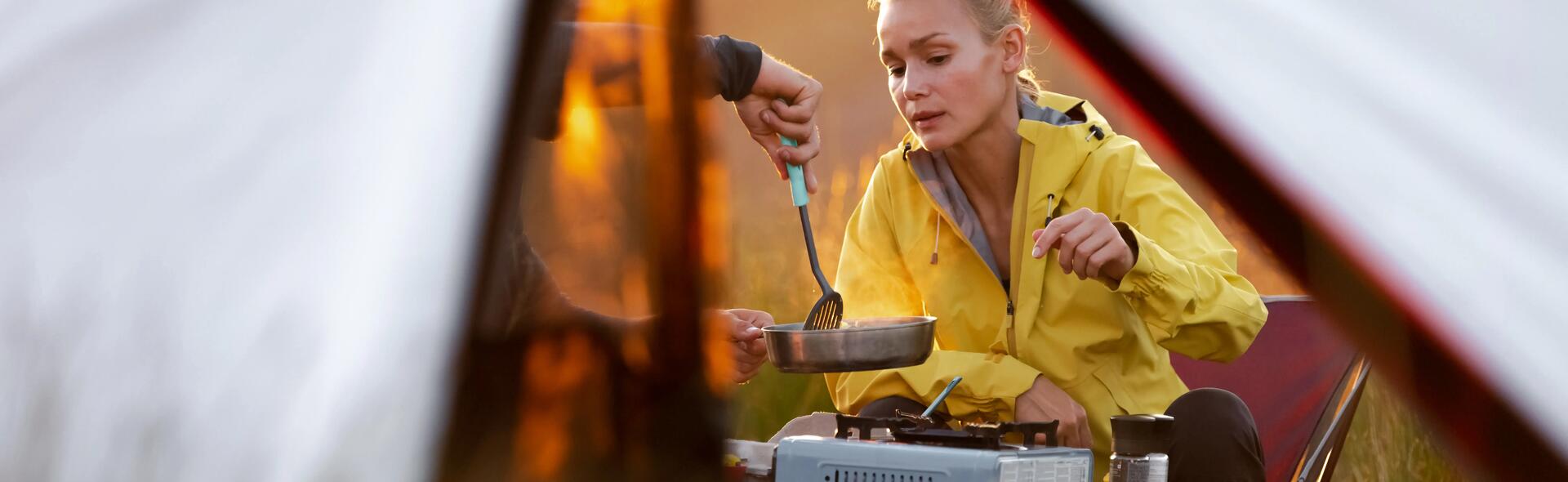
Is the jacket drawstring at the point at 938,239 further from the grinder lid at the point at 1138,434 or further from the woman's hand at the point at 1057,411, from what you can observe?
the grinder lid at the point at 1138,434

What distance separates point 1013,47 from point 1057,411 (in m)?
0.38

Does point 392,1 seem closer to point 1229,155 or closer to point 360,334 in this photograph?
point 360,334

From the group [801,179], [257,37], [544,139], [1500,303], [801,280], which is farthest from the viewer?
[801,280]

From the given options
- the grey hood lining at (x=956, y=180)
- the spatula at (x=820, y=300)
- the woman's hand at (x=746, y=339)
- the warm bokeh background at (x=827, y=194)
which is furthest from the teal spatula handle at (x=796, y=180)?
the warm bokeh background at (x=827, y=194)

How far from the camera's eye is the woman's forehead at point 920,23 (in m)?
1.25

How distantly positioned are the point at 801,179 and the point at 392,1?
38cm

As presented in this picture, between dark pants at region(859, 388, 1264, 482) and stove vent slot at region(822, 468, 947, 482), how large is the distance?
38 cm

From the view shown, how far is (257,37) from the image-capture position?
89cm

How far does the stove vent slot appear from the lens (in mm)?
788

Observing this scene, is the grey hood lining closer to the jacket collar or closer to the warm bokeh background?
the jacket collar

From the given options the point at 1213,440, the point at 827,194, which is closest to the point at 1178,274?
the point at 1213,440

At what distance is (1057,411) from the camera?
1.17 m

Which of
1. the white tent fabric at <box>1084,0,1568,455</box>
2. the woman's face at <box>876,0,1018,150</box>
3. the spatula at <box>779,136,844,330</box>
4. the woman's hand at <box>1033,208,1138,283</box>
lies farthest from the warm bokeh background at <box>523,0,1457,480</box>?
the white tent fabric at <box>1084,0,1568,455</box>

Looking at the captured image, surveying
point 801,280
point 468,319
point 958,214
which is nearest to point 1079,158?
point 958,214
